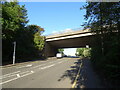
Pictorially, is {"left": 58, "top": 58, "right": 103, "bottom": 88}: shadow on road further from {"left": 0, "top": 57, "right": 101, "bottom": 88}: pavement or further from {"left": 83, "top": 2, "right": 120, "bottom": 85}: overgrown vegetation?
{"left": 83, "top": 2, "right": 120, "bottom": 85}: overgrown vegetation

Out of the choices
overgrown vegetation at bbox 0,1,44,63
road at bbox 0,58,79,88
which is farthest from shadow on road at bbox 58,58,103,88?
overgrown vegetation at bbox 0,1,44,63

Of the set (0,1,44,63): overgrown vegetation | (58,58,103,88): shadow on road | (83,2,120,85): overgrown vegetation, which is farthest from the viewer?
(0,1,44,63): overgrown vegetation

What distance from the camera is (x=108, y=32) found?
1062 cm

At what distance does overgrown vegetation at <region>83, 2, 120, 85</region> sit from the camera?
22.4 feet

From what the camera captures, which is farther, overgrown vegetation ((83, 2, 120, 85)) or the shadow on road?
the shadow on road

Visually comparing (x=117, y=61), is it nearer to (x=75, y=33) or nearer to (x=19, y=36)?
(x=19, y=36)

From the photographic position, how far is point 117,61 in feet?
22.4

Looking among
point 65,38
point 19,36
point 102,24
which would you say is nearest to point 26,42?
point 19,36

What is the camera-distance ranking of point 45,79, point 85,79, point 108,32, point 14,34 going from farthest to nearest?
1. point 14,34
2. point 108,32
3. point 45,79
4. point 85,79

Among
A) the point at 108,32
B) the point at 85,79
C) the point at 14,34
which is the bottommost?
the point at 85,79

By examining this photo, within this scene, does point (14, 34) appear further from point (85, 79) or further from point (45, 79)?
point (85, 79)

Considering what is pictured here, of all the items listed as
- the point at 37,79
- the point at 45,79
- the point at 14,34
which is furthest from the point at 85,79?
the point at 14,34

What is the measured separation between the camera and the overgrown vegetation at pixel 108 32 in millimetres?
6820

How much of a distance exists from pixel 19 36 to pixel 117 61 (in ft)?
81.4
